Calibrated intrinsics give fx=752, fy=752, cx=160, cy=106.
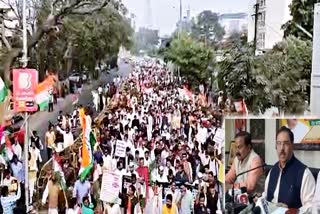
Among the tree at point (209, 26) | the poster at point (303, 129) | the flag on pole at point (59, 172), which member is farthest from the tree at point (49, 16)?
the tree at point (209, 26)

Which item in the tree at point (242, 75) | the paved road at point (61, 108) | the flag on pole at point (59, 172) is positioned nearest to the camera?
the flag on pole at point (59, 172)

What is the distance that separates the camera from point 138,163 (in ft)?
37.2

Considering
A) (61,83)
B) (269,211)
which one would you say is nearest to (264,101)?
(61,83)

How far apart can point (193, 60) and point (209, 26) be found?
18570 millimetres

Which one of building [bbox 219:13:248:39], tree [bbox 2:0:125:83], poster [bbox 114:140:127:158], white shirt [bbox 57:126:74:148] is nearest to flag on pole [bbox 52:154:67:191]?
poster [bbox 114:140:127:158]

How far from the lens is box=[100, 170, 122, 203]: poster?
363 inches

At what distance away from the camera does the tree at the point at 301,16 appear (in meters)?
23.1

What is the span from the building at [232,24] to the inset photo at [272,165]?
39.4 meters

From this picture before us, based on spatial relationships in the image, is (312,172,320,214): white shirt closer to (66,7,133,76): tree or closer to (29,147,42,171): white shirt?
(29,147,42,171): white shirt

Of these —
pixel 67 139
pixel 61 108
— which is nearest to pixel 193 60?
pixel 61 108

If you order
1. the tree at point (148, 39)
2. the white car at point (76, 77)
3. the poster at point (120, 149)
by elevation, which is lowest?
the poster at point (120, 149)

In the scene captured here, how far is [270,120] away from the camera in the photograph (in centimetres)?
629

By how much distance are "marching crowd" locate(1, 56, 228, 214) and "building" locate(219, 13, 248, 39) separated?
28441mm

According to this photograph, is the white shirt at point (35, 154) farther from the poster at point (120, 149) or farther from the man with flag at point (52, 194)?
the man with flag at point (52, 194)
